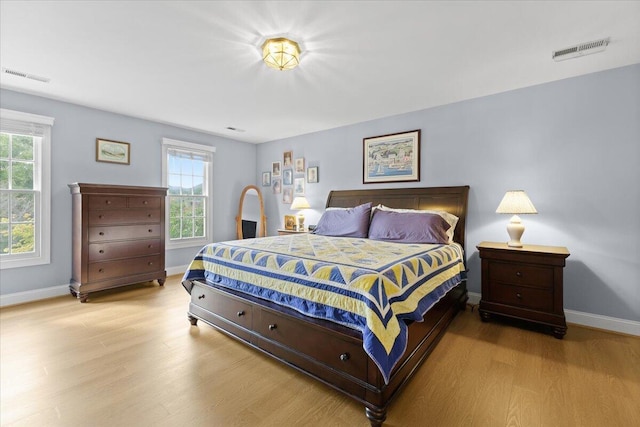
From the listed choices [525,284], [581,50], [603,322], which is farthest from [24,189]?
[603,322]

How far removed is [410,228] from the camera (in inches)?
125

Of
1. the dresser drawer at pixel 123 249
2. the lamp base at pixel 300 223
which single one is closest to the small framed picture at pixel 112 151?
the dresser drawer at pixel 123 249

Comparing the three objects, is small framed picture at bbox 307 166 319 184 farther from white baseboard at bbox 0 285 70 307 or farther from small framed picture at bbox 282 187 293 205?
white baseboard at bbox 0 285 70 307

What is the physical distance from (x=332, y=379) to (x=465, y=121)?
3.25 metres

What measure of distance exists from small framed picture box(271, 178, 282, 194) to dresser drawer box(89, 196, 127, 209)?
2552mm

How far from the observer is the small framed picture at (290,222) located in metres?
5.31

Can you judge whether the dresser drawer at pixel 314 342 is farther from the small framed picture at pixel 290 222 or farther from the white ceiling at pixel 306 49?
the small framed picture at pixel 290 222

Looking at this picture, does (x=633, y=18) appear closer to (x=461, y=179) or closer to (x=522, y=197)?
(x=522, y=197)

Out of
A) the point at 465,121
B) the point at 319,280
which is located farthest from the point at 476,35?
the point at 319,280

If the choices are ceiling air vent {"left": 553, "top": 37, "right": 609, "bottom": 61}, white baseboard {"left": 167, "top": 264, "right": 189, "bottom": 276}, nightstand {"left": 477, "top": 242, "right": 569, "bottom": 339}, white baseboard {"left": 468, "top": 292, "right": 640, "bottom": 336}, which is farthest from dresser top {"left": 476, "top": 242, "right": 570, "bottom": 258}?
white baseboard {"left": 167, "top": 264, "right": 189, "bottom": 276}

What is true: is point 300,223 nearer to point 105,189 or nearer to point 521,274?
point 105,189

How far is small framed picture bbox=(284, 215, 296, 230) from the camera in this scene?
17.4 feet

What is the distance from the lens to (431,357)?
223 centimetres

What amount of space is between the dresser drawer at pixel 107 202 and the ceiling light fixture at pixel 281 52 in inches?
107
